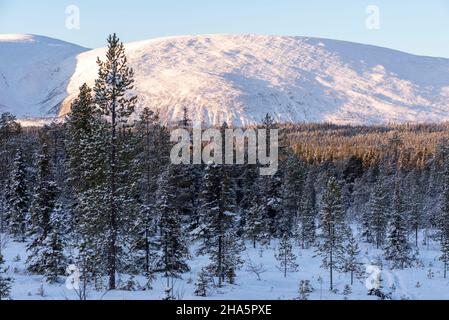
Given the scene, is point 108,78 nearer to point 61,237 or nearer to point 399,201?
point 61,237

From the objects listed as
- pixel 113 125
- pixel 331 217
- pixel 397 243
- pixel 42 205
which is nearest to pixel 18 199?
pixel 42 205

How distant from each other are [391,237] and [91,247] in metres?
29.0

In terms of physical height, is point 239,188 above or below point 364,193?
above

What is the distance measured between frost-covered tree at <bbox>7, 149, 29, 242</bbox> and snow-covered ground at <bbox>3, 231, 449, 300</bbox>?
2.50 m

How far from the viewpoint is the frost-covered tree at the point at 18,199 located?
42938 millimetres

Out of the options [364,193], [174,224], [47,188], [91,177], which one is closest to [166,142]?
[47,188]

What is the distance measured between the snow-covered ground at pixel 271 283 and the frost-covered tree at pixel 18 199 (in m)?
2.50

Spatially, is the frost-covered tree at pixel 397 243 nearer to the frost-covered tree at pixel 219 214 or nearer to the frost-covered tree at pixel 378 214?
the frost-covered tree at pixel 378 214

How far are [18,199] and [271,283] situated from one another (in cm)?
2404

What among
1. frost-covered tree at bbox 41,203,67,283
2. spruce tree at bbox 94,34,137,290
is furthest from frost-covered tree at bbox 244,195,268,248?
spruce tree at bbox 94,34,137,290

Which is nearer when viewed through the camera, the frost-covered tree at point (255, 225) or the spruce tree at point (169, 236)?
the spruce tree at point (169, 236)

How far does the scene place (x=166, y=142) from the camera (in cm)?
5169

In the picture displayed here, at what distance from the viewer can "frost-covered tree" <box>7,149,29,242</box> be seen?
42938mm

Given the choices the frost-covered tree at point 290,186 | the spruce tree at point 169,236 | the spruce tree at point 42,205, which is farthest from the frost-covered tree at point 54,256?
the frost-covered tree at point 290,186
